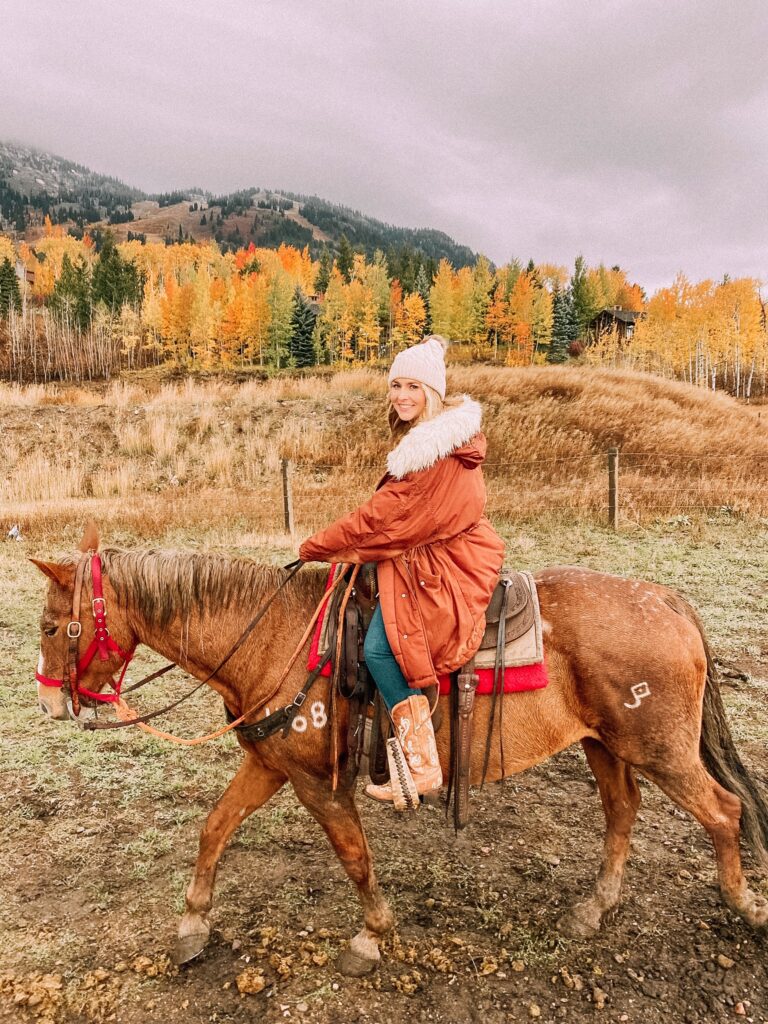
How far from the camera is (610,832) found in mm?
3404

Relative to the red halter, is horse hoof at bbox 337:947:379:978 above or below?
below

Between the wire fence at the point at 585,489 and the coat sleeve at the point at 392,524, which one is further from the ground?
the coat sleeve at the point at 392,524

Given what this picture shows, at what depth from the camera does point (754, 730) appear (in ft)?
16.5

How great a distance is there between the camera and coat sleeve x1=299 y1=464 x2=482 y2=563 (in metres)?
2.73

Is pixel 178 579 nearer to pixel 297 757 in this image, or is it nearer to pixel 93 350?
pixel 297 757

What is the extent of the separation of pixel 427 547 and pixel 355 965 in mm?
2097

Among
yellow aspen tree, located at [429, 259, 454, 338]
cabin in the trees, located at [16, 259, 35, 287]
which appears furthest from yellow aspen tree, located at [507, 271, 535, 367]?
cabin in the trees, located at [16, 259, 35, 287]

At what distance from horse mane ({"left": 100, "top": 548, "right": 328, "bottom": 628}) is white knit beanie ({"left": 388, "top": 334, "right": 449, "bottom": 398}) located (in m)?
1.17

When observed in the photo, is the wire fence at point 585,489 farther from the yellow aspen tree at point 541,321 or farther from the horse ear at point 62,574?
the yellow aspen tree at point 541,321

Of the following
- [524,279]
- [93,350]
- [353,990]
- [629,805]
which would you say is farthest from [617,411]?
[93,350]

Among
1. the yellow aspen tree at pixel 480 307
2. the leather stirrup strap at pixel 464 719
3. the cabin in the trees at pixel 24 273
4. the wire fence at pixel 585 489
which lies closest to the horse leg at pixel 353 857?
the leather stirrup strap at pixel 464 719

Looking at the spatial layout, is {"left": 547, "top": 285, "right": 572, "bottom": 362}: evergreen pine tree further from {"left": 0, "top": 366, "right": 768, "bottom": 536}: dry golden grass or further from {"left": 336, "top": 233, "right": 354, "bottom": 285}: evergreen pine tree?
{"left": 0, "top": 366, "right": 768, "bottom": 536}: dry golden grass

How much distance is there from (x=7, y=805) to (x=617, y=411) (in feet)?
66.6

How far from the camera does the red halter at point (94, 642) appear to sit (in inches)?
115
